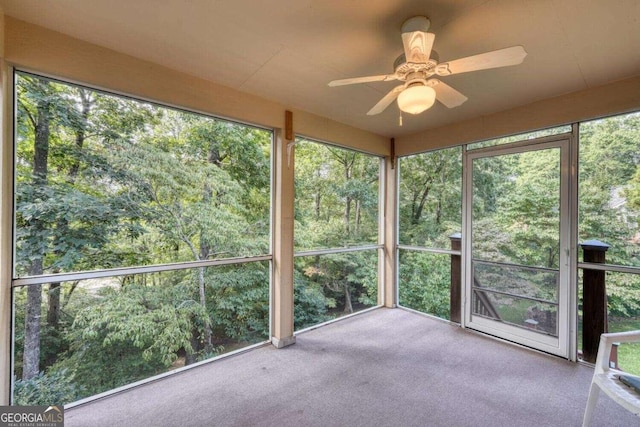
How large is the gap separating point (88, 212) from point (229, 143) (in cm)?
143

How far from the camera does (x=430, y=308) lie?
12.7 ft

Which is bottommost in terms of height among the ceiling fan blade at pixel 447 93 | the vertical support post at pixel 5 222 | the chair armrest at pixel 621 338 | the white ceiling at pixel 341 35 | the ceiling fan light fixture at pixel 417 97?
the chair armrest at pixel 621 338

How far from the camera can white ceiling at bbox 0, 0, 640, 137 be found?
61.3 inches

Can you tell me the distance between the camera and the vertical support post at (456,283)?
350 centimetres

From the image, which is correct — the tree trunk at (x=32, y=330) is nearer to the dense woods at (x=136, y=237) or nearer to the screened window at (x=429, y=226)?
the dense woods at (x=136, y=237)

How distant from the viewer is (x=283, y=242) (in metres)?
2.97

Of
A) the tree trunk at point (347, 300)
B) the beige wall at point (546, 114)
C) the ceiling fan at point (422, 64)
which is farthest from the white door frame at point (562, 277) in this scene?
the ceiling fan at point (422, 64)

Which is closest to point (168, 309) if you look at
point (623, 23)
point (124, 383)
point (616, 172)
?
point (124, 383)

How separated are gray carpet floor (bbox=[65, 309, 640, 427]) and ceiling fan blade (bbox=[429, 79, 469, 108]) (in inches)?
85.5

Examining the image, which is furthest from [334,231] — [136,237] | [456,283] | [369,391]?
[136,237]

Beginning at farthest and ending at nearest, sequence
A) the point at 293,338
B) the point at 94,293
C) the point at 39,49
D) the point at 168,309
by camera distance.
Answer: the point at 293,338 < the point at 168,309 < the point at 94,293 < the point at 39,49

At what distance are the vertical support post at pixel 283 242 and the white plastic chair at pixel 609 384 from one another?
7.74 feet

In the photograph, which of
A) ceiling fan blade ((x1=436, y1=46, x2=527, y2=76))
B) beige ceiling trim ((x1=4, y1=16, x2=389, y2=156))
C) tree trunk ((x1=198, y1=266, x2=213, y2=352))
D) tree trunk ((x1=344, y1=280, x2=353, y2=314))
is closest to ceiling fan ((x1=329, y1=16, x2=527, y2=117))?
ceiling fan blade ((x1=436, y1=46, x2=527, y2=76))

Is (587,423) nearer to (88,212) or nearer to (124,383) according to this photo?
(124,383)
